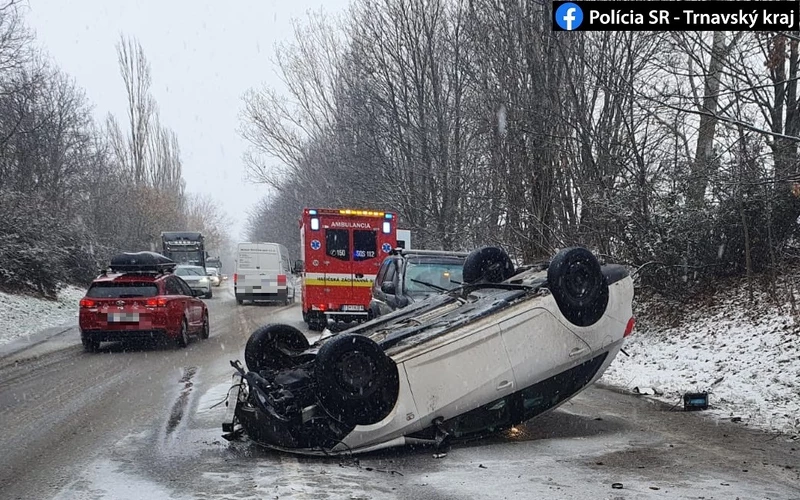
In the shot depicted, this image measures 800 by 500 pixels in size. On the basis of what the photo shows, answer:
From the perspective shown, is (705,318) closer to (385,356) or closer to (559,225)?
(559,225)

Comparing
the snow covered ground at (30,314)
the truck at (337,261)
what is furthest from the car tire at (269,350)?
the snow covered ground at (30,314)

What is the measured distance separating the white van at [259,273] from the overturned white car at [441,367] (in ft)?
77.9

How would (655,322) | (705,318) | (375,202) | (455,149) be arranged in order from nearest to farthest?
(705,318) → (655,322) → (455,149) → (375,202)

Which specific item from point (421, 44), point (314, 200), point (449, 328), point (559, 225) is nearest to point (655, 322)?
point (559, 225)

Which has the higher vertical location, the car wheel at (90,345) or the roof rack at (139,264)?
the roof rack at (139,264)

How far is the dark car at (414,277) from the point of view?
1115 centimetres

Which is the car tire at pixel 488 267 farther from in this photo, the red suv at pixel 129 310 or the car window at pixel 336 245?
the car window at pixel 336 245

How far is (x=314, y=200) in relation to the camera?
44.0 metres

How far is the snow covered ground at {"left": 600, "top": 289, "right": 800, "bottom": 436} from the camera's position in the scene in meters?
7.98

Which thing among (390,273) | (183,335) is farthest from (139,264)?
(390,273)

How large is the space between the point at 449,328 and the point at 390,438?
3.32ft

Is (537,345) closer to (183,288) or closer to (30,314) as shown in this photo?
(183,288)

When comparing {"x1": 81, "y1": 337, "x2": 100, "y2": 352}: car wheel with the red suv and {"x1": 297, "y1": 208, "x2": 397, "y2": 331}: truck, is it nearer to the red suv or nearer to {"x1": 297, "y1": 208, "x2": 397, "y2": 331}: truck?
the red suv

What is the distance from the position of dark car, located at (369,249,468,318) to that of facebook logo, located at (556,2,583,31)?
237 inches
